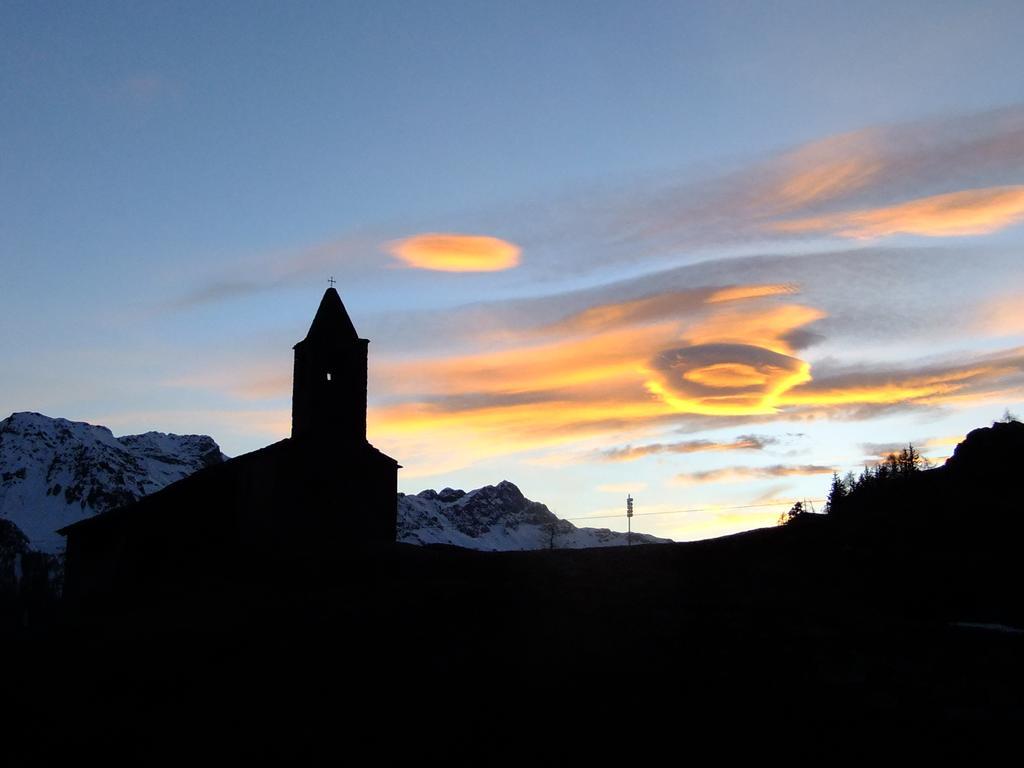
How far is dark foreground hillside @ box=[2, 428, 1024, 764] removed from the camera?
22.7 metres

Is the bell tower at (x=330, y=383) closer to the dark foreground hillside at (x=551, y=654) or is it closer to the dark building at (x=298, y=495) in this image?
the dark building at (x=298, y=495)

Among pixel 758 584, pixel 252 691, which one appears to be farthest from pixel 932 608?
pixel 252 691

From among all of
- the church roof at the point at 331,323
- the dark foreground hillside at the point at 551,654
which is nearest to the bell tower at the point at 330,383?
the church roof at the point at 331,323

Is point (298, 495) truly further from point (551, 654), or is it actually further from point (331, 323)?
point (551, 654)

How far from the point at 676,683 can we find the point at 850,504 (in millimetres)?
38800

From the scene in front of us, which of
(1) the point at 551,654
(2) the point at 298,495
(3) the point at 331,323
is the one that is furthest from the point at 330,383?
(1) the point at 551,654

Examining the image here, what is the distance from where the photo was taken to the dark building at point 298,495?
158ft

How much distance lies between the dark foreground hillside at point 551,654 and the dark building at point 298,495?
8.92 metres

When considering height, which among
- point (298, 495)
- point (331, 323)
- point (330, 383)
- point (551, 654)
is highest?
point (331, 323)

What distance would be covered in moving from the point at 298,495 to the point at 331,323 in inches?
360

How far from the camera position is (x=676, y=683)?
80.4 ft

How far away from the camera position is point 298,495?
4834 centimetres

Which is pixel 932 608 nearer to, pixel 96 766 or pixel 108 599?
pixel 96 766

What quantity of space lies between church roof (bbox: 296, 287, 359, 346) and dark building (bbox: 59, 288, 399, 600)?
6cm
